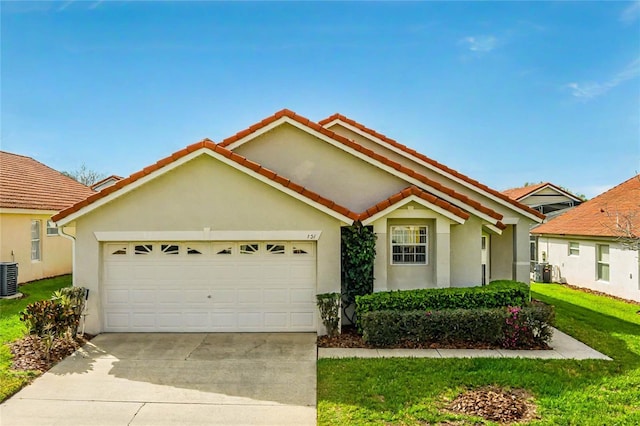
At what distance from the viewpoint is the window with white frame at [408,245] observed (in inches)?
437

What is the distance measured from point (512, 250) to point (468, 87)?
260 inches

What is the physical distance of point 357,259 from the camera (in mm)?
10211

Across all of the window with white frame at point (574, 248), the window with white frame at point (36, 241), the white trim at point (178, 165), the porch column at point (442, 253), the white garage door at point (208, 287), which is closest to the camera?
the white trim at point (178, 165)

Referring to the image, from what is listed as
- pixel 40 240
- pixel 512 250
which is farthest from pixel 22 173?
pixel 512 250

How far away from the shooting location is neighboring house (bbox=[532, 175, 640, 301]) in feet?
52.8

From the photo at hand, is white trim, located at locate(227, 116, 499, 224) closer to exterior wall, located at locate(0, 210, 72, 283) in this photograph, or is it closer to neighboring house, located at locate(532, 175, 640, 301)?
neighboring house, located at locate(532, 175, 640, 301)

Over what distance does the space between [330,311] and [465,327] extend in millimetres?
3355

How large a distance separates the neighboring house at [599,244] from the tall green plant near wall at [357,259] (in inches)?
484

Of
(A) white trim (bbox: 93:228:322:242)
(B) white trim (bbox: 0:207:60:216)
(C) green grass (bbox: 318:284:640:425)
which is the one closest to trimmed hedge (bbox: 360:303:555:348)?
(C) green grass (bbox: 318:284:640:425)

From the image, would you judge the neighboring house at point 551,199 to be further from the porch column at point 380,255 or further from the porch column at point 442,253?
the porch column at point 380,255

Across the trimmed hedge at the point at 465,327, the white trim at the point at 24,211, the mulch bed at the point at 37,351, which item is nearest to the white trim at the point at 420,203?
the trimmed hedge at the point at 465,327

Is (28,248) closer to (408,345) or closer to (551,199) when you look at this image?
(408,345)

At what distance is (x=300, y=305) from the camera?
1020 cm

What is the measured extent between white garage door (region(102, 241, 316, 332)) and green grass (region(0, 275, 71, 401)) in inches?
89.1
